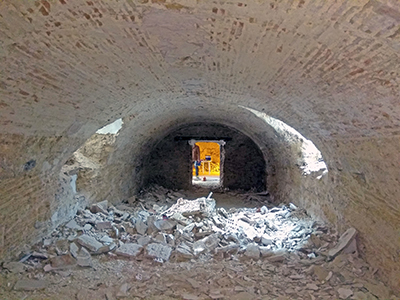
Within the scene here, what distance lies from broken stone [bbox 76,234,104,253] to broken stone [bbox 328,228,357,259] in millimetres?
3185

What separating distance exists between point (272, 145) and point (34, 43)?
7036 millimetres

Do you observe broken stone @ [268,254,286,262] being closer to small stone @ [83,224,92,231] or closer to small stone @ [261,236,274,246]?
small stone @ [261,236,274,246]

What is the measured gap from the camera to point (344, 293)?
10.5 ft

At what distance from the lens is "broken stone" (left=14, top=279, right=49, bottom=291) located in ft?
10.8

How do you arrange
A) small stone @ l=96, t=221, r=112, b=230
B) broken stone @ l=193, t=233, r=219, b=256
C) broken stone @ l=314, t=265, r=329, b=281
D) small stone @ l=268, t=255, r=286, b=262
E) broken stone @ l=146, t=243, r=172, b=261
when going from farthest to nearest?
small stone @ l=96, t=221, r=112, b=230 < broken stone @ l=193, t=233, r=219, b=256 < broken stone @ l=146, t=243, r=172, b=261 < small stone @ l=268, t=255, r=286, b=262 < broken stone @ l=314, t=265, r=329, b=281

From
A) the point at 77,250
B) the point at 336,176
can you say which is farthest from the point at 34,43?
the point at 336,176

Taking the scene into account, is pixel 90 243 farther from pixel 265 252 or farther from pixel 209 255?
pixel 265 252

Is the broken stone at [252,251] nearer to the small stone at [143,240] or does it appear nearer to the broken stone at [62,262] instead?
the small stone at [143,240]

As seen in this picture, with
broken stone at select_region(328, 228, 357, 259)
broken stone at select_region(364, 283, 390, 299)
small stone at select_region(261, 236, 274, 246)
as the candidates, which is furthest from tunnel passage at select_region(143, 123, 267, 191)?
broken stone at select_region(364, 283, 390, 299)

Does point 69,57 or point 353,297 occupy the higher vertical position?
point 69,57

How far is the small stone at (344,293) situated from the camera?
317cm

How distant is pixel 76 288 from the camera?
3.37 metres

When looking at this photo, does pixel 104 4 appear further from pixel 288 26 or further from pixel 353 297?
pixel 353 297

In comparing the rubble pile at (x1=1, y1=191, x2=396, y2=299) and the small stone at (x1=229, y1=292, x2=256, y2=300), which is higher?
the rubble pile at (x1=1, y1=191, x2=396, y2=299)
